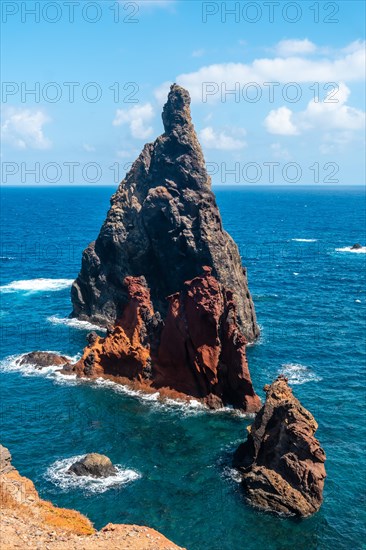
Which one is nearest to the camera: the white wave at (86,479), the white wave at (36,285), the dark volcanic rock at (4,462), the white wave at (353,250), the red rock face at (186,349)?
the dark volcanic rock at (4,462)

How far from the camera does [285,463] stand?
150 ft

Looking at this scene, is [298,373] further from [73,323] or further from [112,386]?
[73,323]

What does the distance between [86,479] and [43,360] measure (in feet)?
91.4

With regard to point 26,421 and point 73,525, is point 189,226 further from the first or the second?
point 73,525

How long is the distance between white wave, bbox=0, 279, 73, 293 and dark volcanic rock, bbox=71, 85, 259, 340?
81.0 feet

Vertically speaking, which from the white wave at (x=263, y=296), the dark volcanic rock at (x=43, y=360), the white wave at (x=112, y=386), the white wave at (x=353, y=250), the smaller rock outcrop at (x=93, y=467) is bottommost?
the smaller rock outcrop at (x=93, y=467)

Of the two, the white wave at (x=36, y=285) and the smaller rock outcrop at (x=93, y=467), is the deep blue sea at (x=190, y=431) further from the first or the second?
the white wave at (x=36, y=285)

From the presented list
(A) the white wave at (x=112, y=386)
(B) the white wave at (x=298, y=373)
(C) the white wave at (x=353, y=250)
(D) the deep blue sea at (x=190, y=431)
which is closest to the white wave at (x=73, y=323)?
(D) the deep blue sea at (x=190, y=431)

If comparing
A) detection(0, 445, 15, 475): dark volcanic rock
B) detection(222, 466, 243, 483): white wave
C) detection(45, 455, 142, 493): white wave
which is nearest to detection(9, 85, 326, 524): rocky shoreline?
detection(222, 466, 243, 483): white wave

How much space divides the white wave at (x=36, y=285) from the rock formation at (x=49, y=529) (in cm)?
7312

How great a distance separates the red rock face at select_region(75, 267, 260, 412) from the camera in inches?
2451

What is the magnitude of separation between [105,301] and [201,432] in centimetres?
3871

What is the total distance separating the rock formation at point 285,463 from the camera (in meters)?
44.4

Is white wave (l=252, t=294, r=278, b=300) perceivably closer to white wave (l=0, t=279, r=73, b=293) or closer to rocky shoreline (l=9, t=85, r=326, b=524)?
rocky shoreline (l=9, t=85, r=326, b=524)
